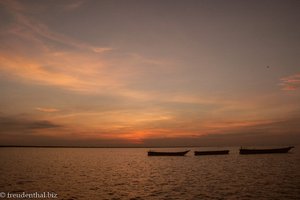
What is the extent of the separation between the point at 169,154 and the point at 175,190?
4372 inches

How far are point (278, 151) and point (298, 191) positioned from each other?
136 m

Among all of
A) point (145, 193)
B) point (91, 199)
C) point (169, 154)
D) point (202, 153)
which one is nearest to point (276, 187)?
point (145, 193)

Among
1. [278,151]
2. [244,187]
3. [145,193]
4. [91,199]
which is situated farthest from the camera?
[278,151]

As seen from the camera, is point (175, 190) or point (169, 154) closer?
point (175, 190)

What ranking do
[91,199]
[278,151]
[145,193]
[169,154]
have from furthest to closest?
[278,151]
[169,154]
[145,193]
[91,199]

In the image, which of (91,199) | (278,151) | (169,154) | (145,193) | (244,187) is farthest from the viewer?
(278,151)

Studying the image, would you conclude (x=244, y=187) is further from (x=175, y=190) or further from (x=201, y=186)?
(x=175, y=190)

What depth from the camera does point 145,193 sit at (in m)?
35.7

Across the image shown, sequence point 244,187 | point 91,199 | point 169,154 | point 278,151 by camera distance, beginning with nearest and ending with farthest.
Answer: point 91,199
point 244,187
point 169,154
point 278,151

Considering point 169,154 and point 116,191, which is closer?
point 116,191

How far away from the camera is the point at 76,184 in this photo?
139 feet

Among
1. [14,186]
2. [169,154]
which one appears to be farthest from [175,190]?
[169,154]

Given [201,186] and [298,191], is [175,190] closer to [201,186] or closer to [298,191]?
[201,186]

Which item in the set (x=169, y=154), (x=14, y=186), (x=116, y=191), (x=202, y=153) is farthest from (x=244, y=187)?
(x=202, y=153)
